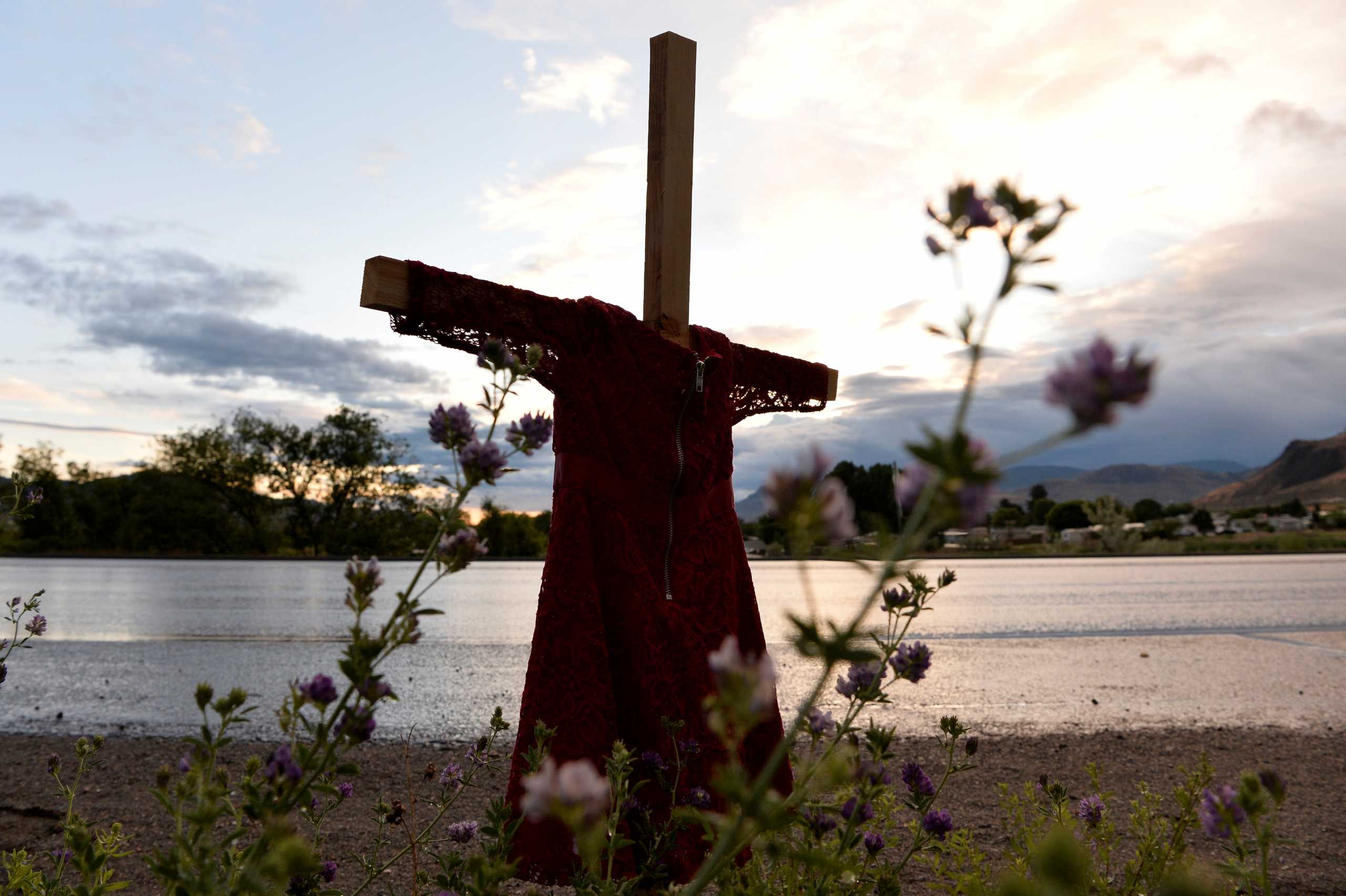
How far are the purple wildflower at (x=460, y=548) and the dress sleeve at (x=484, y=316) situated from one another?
1221mm

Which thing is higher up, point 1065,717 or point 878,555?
point 878,555

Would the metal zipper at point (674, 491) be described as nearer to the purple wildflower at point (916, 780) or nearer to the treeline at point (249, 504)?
the purple wildflower at point (916, 780)

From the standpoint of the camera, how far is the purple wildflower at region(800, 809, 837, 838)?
1345 mm

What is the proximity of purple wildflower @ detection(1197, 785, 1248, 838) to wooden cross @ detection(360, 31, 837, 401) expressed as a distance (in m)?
2.13

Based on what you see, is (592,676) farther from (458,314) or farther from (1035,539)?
(1035,539)

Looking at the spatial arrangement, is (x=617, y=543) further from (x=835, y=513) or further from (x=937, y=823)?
(x=835, y=513)

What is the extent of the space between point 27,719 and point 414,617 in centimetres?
582

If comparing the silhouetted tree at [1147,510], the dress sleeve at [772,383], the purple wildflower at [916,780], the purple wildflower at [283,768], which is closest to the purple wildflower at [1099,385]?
the purple wildflower at [283,768]

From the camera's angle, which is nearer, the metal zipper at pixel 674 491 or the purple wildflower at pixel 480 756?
the purple wildflower at pixel 480 756

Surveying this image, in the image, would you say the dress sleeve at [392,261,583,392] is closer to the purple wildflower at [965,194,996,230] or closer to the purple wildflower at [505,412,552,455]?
the purple wildflower at [505,412,552,455]

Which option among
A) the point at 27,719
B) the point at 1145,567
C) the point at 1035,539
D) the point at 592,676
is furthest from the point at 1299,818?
the point at 1035,539

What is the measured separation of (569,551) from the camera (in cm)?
254

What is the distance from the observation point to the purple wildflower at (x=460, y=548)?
1054mm

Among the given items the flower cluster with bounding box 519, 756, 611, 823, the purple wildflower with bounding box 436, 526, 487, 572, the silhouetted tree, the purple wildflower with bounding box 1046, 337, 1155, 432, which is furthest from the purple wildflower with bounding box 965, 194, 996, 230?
the silhouetted tree
